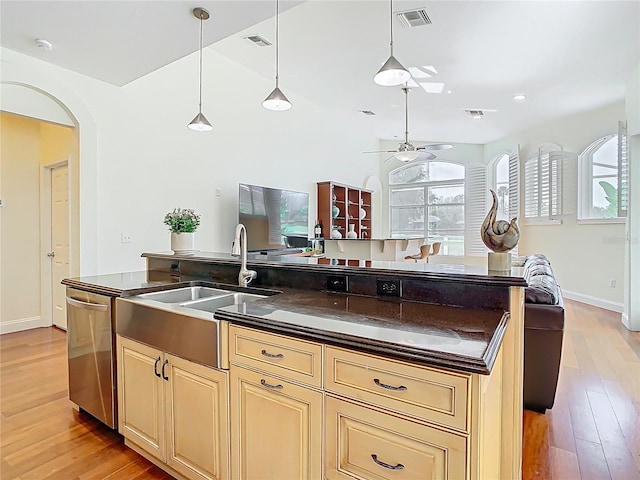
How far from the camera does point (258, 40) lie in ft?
14.4

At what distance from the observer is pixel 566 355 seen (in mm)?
3674

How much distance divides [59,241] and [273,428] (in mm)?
4526

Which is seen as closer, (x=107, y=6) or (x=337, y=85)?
(x=107, y=6)

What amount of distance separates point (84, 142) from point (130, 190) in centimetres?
64

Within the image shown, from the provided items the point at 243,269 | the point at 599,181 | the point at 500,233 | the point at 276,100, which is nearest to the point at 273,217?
the point at 276,100

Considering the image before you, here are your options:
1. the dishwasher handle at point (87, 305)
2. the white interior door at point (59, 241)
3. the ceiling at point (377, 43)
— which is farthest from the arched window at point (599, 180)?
the white interior door at point (59, 241)

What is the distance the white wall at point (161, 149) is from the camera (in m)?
3.79

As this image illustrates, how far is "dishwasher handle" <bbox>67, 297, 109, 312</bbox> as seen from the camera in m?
2.15

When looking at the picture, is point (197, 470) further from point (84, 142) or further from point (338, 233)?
point (338, 233)

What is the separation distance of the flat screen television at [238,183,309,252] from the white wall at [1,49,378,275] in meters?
0.28

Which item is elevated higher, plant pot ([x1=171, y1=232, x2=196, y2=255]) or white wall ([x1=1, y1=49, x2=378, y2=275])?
white wall ([x1=1, y1=49, x2=378, y2=275])

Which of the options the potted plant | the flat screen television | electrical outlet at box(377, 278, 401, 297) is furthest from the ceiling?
electrical outlet at box(377, 278, 401, 297)

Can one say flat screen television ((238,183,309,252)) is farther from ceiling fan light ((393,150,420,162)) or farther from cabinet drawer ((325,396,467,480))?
cabinet drawer ((325,396,467,480))

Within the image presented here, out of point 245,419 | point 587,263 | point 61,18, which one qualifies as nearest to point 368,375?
point 245,419
